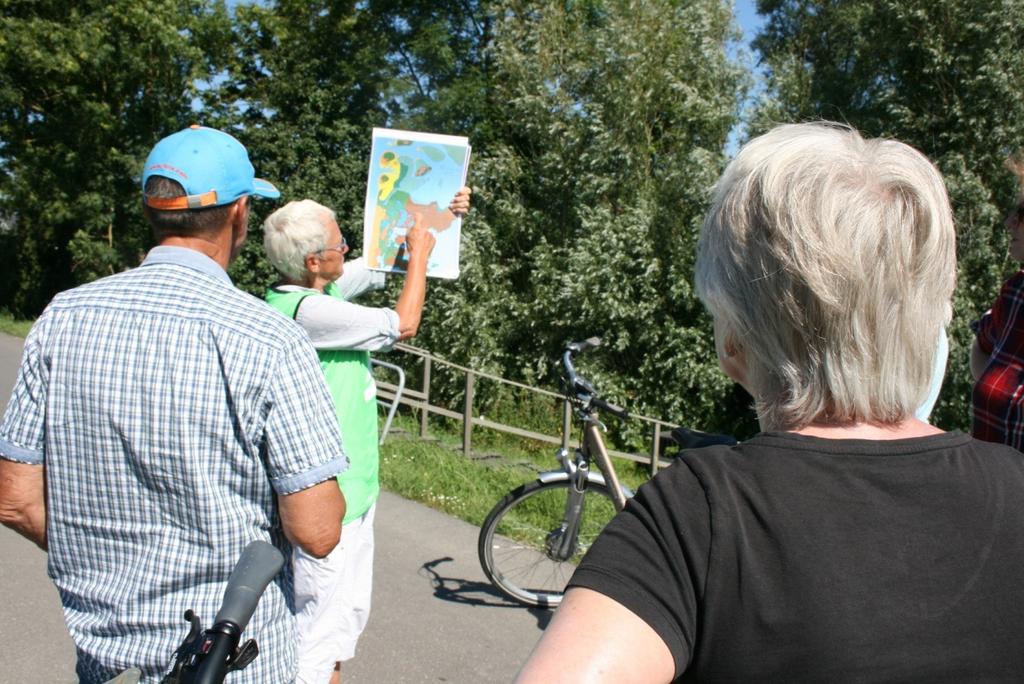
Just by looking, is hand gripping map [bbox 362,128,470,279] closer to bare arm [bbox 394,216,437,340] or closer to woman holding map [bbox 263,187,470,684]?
bare arm [bbox 394,216,437,340]

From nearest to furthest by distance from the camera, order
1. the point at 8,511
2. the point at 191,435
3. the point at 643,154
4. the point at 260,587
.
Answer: the point at 260,587
the point at 191,435
the point at 8,511
the point at 643,154

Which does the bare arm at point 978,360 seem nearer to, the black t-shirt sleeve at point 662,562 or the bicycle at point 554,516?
the bicycle at point 554,516

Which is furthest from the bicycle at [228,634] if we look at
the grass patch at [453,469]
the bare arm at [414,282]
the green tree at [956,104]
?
the green tree at [956,104]

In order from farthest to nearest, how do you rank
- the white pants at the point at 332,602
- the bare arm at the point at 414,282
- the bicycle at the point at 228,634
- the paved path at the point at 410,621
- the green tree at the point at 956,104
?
the green tree at the point at 956,104, the paved path at the point at 410,621, the bare arm at the point at 414,282, the white pants at the point at 332,602, the bicycle at the point at 228,634

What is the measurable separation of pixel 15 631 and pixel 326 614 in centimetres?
207

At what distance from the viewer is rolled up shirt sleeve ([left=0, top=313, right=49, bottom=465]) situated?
6.04 ft

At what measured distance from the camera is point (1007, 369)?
8.72 feet

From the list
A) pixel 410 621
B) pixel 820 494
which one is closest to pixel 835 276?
pixel 820 494

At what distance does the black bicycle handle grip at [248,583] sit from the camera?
55.7 inches

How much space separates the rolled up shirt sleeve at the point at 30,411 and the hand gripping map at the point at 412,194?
1713mm

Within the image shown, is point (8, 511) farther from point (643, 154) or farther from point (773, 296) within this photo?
point (643, 154)

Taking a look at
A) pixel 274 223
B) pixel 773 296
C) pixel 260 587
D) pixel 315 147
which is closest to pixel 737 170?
pixel 773 296

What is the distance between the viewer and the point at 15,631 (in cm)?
404

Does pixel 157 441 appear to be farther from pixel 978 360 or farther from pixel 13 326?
pixel 13 326
